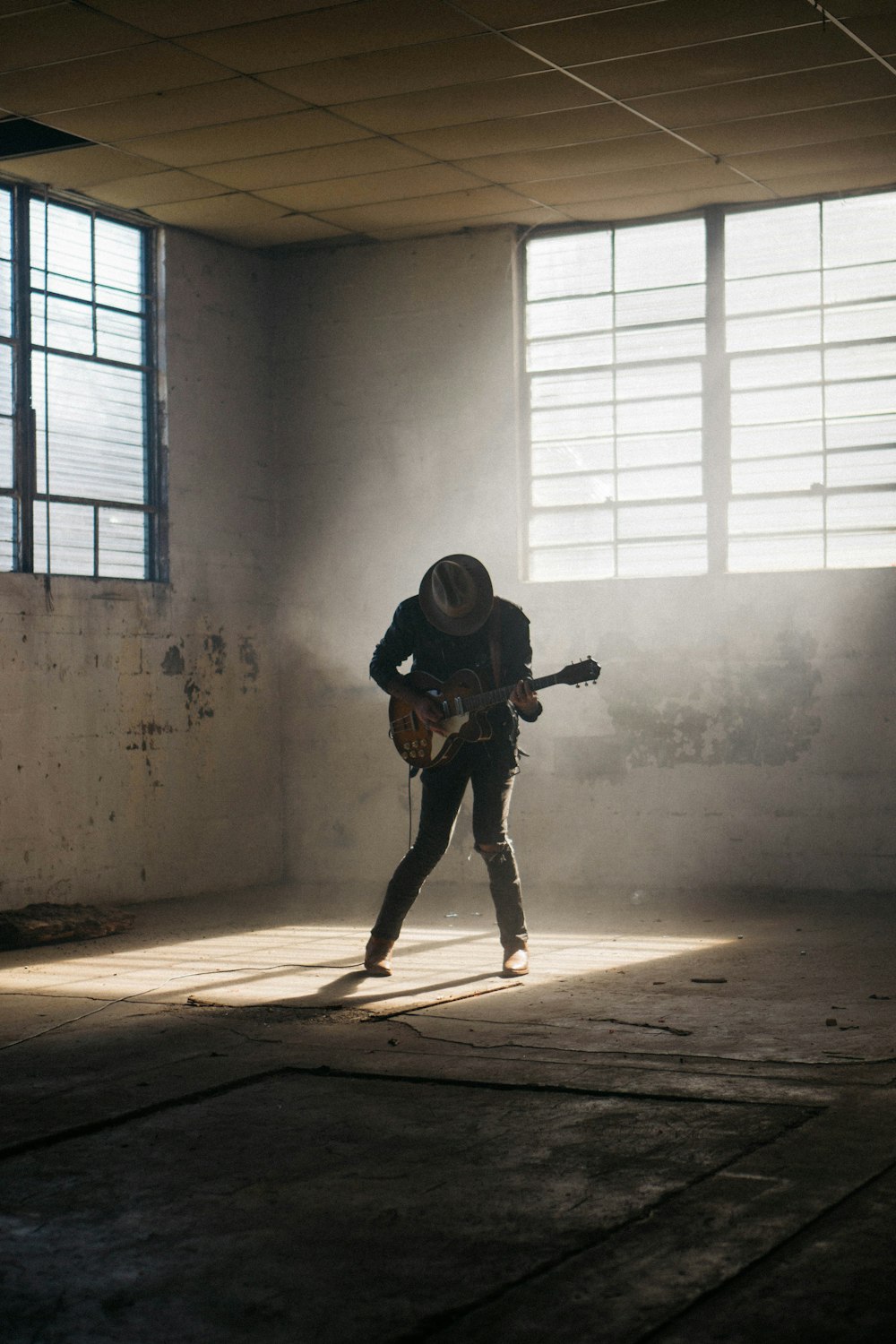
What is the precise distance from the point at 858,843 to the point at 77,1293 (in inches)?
233

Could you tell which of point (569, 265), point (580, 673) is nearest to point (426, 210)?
point (569, 265)

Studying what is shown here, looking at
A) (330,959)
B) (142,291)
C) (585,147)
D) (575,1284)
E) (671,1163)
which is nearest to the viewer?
(575,1284)

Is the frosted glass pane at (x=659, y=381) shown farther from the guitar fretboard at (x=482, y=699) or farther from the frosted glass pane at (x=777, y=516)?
the guitar fretboard at (x=482, y=699)

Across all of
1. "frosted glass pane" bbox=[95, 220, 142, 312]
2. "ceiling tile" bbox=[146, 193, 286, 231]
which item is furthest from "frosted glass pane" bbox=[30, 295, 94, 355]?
"ceiling tile" bbox=[146, 193, 286, 231]

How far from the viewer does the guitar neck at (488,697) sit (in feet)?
18.5

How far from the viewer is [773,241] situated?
8180 millimetres

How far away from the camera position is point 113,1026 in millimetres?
4871

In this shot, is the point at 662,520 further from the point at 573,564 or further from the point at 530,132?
the point at 530,132

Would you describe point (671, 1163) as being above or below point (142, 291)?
below

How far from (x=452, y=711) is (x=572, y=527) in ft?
10.4

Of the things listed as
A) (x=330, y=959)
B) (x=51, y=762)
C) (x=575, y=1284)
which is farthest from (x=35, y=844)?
(x=575, y=1284)

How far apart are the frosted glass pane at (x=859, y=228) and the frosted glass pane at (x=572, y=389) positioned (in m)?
1.36

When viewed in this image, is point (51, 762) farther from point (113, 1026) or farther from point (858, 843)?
point (858, 843)

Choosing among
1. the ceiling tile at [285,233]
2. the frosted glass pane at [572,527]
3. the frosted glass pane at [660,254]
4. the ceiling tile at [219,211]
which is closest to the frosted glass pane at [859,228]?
the frosted glass pane at [660,254]
